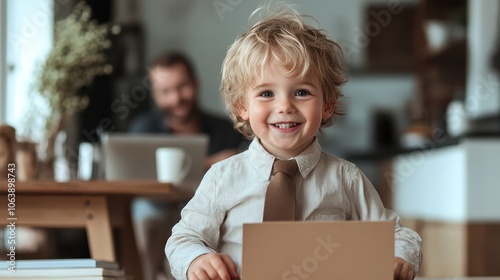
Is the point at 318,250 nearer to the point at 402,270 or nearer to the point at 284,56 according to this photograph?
the point at 402,270

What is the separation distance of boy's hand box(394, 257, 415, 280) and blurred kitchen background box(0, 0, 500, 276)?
294cm

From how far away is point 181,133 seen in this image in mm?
4137

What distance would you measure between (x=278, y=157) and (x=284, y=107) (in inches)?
3.7

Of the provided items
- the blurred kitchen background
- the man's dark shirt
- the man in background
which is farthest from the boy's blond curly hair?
the blurred kitchen background

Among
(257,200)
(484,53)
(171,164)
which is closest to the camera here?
(257,200)

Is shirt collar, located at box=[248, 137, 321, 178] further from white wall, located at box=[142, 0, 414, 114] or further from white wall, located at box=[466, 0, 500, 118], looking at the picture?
white wall, located at box=[142, 0, 414, 114]

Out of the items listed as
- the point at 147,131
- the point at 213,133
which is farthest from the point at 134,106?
the point at 213,133

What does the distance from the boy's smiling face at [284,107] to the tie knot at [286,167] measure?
21 mm

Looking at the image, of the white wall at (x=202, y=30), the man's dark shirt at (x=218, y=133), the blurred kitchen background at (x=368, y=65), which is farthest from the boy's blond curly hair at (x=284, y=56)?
the white wall at (x=202, y=30)

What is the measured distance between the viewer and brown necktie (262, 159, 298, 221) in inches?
44.4

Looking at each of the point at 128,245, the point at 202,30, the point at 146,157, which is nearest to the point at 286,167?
the point at 146,157

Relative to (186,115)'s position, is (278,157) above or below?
below

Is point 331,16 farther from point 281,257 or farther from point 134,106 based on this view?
point 281,257

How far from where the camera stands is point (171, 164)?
2.53 meters
